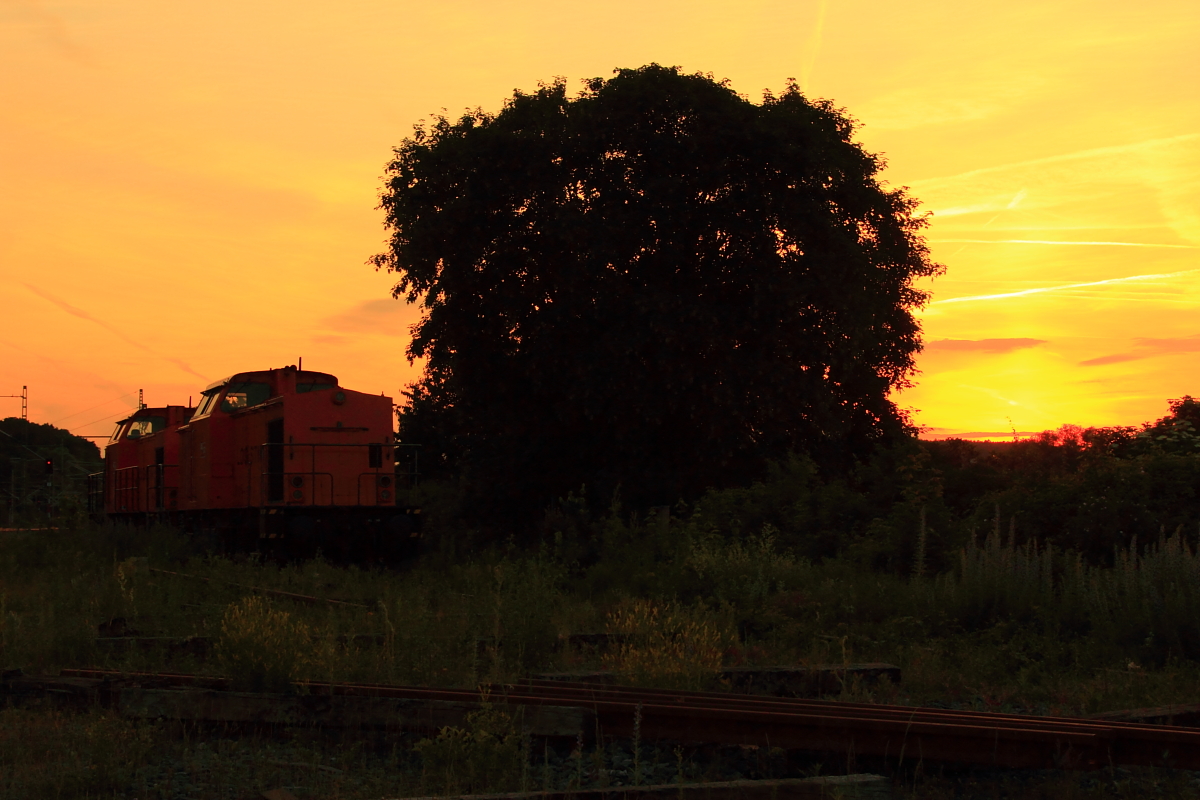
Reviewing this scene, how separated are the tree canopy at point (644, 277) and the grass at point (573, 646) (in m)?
9.31

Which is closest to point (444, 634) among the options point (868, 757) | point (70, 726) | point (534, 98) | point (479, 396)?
point (70, 726)

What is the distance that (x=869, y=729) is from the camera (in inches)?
201

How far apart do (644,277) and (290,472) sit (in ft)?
31.6

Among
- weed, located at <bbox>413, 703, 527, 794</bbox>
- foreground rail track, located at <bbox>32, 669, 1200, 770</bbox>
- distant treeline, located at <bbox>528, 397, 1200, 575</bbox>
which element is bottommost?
weed, located at <bbox>413, 703, 527, 794</bbox>

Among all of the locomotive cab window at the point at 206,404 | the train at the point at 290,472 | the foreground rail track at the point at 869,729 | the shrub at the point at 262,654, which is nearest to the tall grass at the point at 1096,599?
the foreground rail track at the point at 869,729

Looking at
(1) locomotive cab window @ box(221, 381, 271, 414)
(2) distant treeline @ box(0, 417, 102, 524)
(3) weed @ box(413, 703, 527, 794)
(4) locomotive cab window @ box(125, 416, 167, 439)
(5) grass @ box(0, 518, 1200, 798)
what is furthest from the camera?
(2) distant treeline @ box(0, 417, 102, 524)

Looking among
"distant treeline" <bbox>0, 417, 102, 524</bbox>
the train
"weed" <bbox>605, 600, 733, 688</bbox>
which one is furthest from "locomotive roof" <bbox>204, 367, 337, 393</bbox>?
"distant treeline" <bbox>0, 417, 102, 524</bbox>

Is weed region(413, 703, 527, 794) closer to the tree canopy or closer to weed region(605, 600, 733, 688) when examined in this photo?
weed region(605, 600, 733, 688)

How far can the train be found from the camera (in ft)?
60.4

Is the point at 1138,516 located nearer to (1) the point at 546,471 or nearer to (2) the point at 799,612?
(2) the point at 799,612

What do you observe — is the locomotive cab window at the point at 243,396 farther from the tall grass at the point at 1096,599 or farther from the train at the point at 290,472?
the tall grass at the point at 1096,599

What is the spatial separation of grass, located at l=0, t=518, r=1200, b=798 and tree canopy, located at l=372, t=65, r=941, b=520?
9.31 m

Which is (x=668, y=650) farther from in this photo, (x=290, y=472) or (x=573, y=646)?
(x=290, y=472)

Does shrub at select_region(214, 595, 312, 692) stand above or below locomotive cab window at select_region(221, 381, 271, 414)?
below
